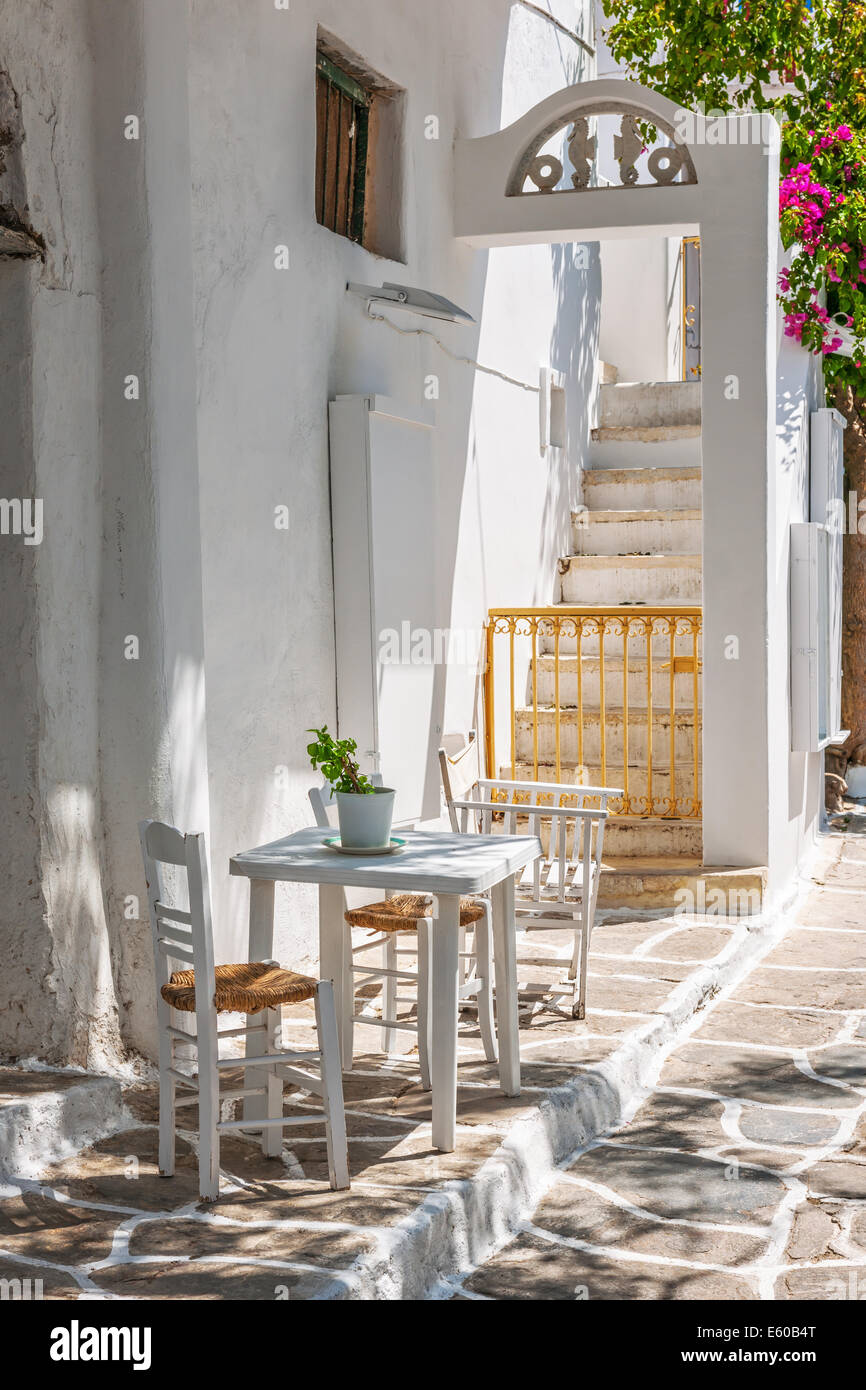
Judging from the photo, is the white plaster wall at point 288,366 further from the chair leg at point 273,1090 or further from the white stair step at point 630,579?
the white stair step at point 630,579

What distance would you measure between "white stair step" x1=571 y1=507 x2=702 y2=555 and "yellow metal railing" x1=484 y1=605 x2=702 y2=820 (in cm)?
99

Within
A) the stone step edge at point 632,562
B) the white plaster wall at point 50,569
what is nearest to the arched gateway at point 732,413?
the stone step edge at point 632,562

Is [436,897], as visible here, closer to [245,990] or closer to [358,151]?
[245,990]

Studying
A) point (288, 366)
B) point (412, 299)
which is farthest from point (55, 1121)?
point (412, 299)

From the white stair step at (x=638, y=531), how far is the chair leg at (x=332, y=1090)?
23.7 ft

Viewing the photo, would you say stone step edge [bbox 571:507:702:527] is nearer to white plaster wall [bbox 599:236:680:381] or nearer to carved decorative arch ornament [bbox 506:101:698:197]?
carved decorative arch ornament [bbox 506:101:698:197]

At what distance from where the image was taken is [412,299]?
7441 mm

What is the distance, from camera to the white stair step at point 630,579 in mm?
10469

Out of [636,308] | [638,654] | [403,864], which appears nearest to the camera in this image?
[403,864]

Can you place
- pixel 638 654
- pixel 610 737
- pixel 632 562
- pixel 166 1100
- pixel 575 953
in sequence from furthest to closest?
pixel 632 562, pixel 638 654, pixel 610 737, pixel 575 953, pixel 166 1100

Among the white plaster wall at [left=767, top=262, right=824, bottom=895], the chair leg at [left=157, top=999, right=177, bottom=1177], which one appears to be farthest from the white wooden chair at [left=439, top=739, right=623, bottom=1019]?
the white plaster wall at [left=767, top=262, right=824, bottom=895]

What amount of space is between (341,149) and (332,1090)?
196 inches

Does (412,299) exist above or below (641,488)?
above
